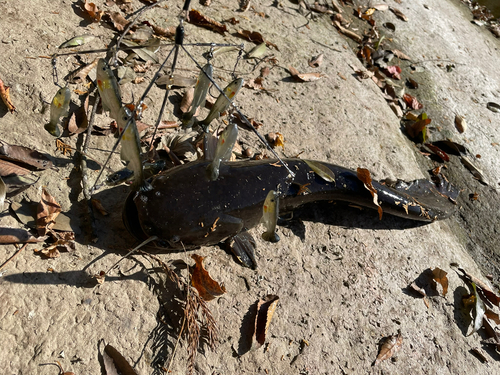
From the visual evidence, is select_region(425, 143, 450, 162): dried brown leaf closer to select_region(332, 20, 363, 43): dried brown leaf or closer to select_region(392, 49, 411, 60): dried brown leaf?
select_region(392, 49, 411, 60): dried brown leaf

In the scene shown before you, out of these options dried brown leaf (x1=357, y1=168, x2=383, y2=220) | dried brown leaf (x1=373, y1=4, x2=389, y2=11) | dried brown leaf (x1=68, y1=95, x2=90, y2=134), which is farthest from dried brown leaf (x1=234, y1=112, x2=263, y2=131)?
dried brown leaf (x1=373, y1=4, x2=389, y2=11)

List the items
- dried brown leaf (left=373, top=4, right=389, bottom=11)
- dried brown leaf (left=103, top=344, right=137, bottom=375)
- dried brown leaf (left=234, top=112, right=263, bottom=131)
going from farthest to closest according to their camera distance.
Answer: dried brown leaf (left=373, top=4, right=389, bottom=11)
dried brown leaf (left=234, top=112, right=263, bottom=131)
dried brown leaf (left=103, top=344, right=137, bottom=375)

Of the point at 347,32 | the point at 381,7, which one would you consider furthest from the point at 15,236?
the point at 381,7

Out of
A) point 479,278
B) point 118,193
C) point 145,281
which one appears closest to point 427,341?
point 479,278

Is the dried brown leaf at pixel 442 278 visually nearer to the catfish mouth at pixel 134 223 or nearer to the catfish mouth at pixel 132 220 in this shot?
the catfish mouth at pixel 134 223

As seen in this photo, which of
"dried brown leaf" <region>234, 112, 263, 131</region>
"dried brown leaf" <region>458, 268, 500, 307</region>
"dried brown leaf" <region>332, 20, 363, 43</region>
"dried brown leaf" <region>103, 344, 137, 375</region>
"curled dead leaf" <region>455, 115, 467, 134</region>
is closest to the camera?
"dried brown leaf" <region>103, 344, 137, 375</region>

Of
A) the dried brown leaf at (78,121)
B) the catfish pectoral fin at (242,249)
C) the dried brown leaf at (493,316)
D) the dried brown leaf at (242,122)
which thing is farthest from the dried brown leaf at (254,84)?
the dried brown leaf at (493,316)

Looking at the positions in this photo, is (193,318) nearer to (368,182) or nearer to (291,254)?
(291,254)
